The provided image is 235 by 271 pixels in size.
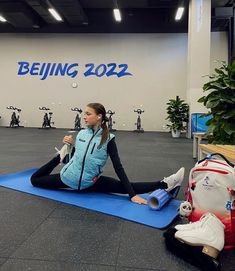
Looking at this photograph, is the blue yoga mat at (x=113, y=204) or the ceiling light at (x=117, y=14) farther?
the ceiling light at (x=117, y=14)

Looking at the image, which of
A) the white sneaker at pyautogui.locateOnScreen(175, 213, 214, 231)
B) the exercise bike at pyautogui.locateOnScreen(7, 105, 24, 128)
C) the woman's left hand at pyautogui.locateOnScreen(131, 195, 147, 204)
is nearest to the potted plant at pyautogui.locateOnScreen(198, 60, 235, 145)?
the woman's left hand at pyautogui.locateOnScreen(131, 195, 147, 204)

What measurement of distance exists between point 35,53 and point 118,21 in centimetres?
357

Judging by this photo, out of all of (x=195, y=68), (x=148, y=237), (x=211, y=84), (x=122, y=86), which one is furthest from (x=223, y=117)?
(x=122, y=86)

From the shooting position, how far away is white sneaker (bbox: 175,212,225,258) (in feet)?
4.98

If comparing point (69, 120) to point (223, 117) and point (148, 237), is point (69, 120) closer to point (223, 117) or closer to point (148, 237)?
point (223, 117)

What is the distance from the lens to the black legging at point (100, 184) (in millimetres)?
2637

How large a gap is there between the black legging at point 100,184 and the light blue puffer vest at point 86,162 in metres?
0.10

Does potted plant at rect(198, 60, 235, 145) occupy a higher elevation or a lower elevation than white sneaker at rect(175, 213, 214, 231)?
higher

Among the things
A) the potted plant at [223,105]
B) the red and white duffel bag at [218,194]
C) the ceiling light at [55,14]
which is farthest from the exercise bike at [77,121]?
the red and white duffel bag at [218,194]

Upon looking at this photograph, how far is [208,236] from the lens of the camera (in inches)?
61.2

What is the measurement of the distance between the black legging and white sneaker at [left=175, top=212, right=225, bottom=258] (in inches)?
36.8

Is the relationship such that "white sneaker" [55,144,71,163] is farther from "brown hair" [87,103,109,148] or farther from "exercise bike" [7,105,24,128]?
"exercise bike" [7,105,24,128]

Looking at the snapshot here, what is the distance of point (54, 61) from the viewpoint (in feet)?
37.0

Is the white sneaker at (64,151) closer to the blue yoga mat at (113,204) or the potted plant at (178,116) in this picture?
the blue yoga mat at (113,204)
